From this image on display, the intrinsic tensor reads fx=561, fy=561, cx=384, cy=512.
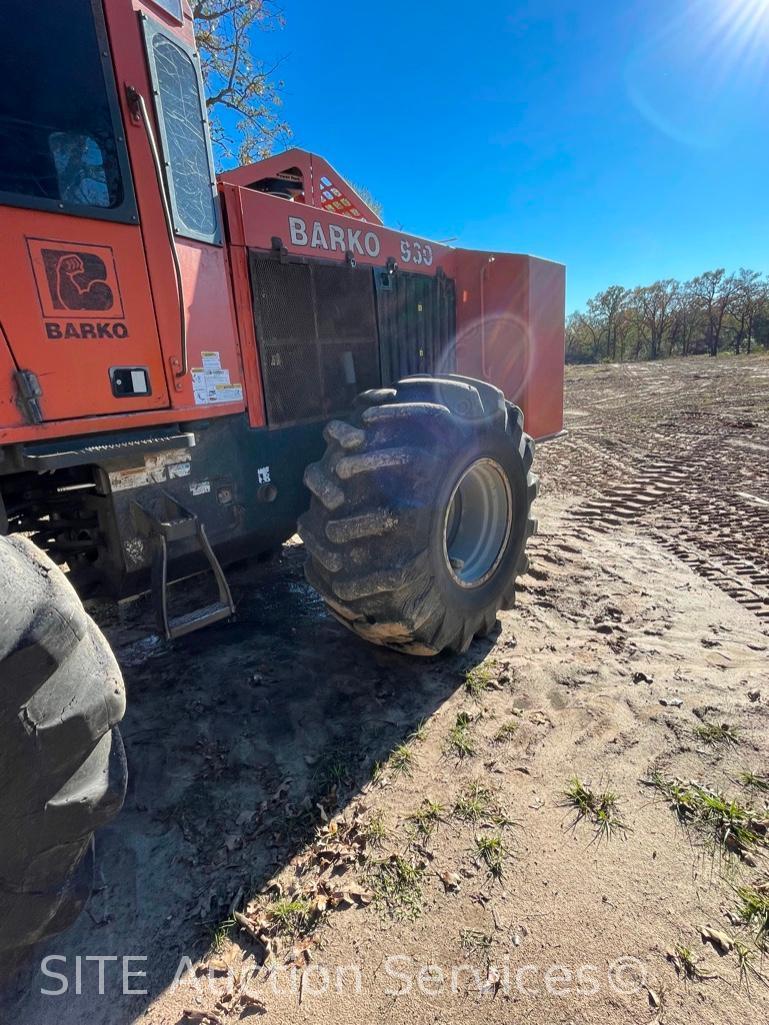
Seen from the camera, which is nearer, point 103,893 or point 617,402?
point 103,893

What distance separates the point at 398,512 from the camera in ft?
7.66

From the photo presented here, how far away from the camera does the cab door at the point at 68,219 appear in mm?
1706

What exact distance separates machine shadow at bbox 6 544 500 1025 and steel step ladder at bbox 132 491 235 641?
1.88 ft

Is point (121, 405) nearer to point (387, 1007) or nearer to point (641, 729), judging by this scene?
point (387, 1007)

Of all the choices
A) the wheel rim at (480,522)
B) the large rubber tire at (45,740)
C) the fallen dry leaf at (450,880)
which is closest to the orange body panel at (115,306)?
the large rubber tire at (45,740)

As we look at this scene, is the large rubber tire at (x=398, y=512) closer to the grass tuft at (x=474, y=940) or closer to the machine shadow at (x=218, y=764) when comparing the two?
the machine shadow at (x=218, y=764)

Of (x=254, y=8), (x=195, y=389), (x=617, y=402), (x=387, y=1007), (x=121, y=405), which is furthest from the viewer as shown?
(x=617, y=402)

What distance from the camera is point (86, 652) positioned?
1.35 m

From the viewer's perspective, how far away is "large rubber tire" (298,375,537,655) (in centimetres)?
234

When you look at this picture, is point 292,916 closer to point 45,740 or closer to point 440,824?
point 440,824

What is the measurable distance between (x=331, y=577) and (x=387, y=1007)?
55.5 inches

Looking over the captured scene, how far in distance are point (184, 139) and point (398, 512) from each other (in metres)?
1.70

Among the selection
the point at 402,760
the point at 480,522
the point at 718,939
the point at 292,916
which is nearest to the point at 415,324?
the point at 480,522

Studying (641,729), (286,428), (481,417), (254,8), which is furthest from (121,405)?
(254,8)
